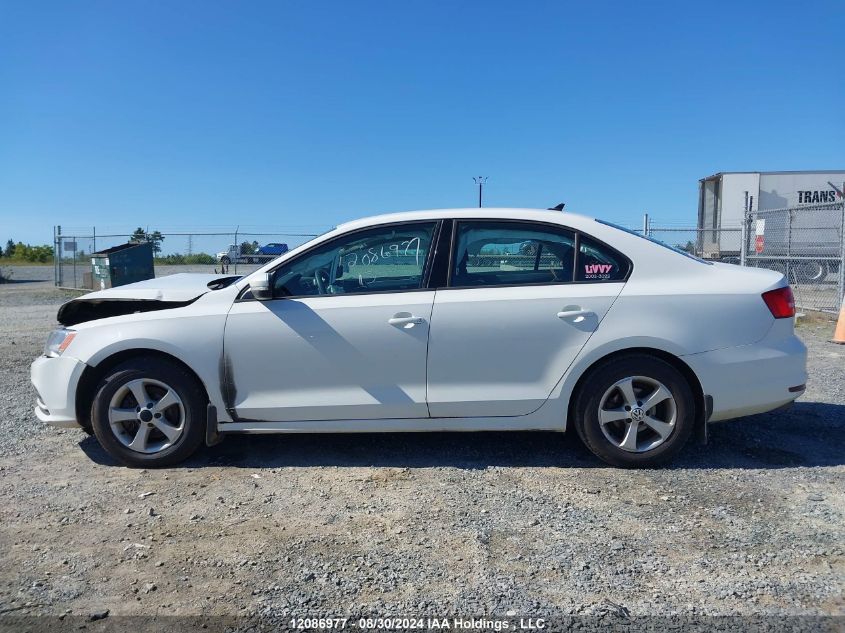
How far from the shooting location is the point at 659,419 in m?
4.29

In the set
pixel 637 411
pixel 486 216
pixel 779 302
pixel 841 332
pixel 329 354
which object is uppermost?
pixel 486 216

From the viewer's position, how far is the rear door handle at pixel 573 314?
423 centimetres

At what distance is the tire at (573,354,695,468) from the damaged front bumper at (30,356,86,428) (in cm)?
320

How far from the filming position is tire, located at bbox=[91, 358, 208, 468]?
435 cm

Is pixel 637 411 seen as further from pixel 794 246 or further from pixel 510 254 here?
A: pixel 794 246

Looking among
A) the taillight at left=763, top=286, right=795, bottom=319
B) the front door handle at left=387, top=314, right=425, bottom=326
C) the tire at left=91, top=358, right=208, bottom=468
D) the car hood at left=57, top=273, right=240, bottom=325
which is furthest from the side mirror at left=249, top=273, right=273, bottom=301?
the taillight at left=763, top=286, right=795, bottom=319

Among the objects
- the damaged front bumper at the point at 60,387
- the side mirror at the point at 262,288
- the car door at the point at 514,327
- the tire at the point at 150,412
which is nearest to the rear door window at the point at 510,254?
the car door at the point at 514,327

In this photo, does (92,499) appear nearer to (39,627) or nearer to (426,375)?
(39,627)

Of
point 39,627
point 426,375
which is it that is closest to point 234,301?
point 426,375

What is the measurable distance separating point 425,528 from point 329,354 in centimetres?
129

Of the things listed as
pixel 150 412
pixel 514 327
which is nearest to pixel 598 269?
pixel 514 327

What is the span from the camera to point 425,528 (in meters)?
3.54

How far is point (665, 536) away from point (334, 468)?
2.05 metres

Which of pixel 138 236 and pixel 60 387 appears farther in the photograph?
pixel 138 236
